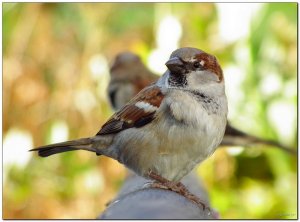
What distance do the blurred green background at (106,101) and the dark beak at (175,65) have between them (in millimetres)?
1236

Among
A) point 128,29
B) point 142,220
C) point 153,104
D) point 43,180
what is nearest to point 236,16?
point 128,29

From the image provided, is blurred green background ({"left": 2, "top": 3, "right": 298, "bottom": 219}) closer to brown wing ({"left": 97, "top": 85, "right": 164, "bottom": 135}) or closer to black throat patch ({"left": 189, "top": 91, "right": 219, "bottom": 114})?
brown wing ({"left": 97, "top": 85, "right": 164, "bottom": 135})

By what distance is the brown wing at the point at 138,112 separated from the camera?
1.77 metres

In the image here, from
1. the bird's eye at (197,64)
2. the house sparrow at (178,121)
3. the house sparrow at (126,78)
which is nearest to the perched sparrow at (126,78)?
the house sparrow at (126,78)

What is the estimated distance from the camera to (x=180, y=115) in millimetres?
1683

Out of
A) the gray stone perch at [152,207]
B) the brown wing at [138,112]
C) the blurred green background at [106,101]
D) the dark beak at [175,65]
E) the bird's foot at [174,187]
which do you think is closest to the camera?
the gray stone perch at [152,207]

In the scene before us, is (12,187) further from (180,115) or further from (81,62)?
(180,115)

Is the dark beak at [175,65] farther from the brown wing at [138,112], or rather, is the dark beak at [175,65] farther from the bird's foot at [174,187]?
Result: the bird's foot at [174,187]

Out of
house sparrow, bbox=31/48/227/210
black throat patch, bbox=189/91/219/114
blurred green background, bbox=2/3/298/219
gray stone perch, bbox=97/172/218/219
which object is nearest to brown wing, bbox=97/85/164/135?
house sparrow, bbox=31/48/227/210

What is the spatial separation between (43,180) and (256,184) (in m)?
1.03

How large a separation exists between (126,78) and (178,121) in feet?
5.28

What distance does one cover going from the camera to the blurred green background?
10.0 feet

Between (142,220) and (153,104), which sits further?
(153,104)

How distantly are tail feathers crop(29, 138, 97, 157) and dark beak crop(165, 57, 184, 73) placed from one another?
0.34m
